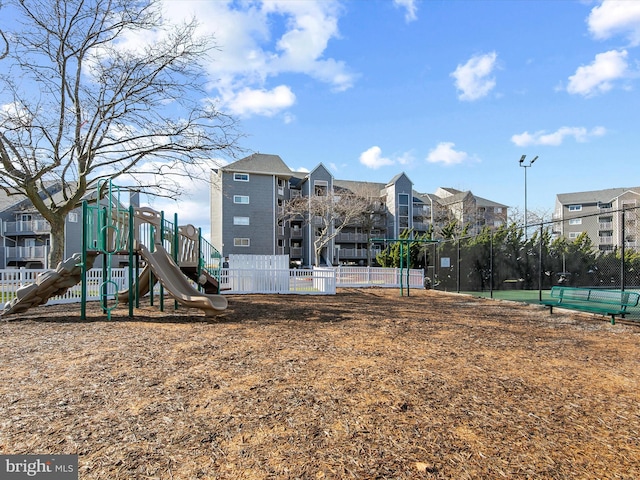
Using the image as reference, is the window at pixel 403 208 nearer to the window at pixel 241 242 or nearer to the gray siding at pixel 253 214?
the gray siding at pixel 253 214

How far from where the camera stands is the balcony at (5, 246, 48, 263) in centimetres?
3359

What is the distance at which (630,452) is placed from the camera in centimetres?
273

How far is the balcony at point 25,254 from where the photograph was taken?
110 ft

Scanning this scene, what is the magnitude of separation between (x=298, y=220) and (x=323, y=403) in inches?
1538

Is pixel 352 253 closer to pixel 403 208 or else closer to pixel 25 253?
pixel 403 208

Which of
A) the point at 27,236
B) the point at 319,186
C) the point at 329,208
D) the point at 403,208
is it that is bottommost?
the point at 27,236

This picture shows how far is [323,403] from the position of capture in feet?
11.6

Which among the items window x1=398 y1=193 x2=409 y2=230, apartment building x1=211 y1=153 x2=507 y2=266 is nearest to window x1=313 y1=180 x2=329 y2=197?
apartment building x1=211 y1=153 x2=507 y2=266

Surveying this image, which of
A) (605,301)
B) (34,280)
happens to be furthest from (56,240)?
(605,301)

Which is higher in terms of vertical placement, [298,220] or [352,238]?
[298,220]

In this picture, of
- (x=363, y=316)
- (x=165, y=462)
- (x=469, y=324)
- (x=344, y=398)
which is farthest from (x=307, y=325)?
(x=165, y=462)

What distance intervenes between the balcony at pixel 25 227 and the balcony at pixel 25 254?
1.45m

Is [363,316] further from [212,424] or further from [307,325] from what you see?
[212,424]

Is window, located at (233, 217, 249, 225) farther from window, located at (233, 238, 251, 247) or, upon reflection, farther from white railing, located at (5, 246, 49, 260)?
white railing, located at (5, 246, 49, 260)
